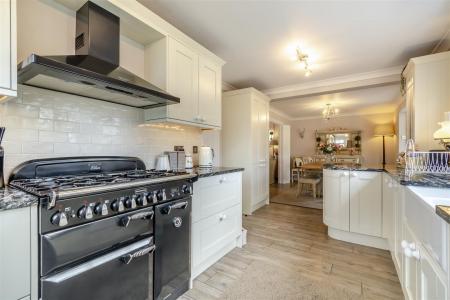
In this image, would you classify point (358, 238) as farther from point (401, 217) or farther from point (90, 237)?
point (90, 237)

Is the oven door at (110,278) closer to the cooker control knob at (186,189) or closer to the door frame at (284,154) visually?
the cooker control knob at (186,189)

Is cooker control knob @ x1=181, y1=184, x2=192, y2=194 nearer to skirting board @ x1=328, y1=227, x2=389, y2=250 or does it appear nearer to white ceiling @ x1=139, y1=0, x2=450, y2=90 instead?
white ceiling @ x1=139, y1=0, x2=450, y2=90

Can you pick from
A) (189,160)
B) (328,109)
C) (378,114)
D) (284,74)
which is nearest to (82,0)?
(189,160)

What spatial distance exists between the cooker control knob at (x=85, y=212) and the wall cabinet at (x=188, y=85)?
109 centimetres

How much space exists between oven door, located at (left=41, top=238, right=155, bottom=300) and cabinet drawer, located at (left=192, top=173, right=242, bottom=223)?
53 centimetres

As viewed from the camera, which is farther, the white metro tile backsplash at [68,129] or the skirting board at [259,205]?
the skirting board at [259,205]

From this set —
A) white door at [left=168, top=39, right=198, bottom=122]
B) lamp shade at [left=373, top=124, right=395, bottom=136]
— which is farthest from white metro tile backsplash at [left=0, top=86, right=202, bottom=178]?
lamp shade at [left=373, top=124, right=395, bottom=136]

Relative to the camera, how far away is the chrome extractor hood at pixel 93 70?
119 centimetres

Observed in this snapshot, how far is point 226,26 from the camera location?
2.24 m

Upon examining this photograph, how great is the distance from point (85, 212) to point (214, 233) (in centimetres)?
125

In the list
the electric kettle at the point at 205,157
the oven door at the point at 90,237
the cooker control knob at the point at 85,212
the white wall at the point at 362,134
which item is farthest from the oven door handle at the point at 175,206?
the white wall at the point at 362,134

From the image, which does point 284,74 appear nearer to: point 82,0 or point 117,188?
point 82,0

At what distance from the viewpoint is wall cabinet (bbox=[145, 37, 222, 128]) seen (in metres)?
2.00

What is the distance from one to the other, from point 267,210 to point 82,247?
3318 mm
